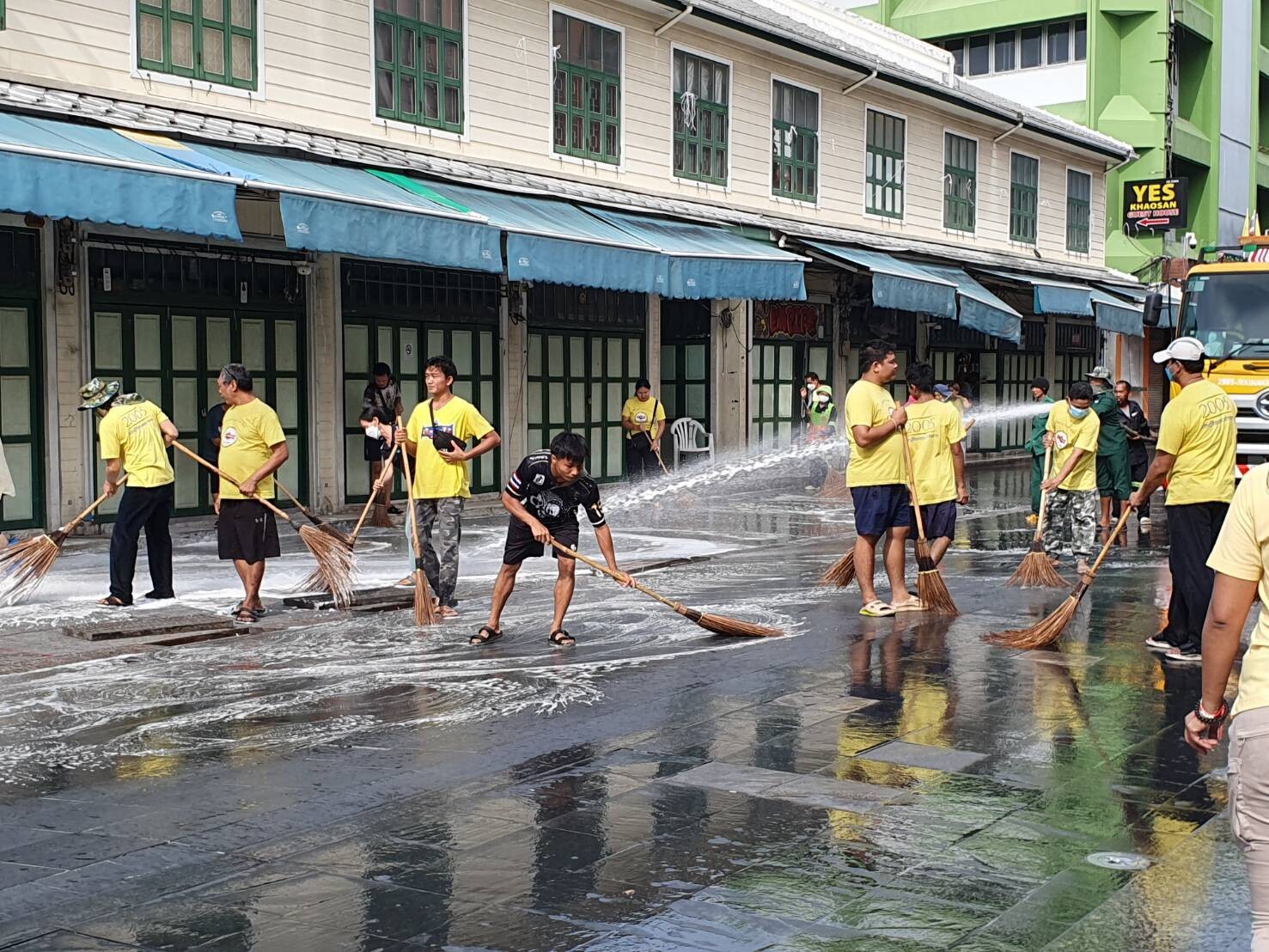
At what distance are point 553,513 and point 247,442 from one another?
2.60 metres

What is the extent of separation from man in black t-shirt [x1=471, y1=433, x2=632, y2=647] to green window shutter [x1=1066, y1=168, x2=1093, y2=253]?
27744 mm

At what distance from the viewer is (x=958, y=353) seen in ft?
105

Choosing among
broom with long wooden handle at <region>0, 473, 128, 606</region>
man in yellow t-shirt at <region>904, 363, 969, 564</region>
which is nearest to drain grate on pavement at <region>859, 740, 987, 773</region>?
man in yellow t-shirt at <region>904, 363, 969, 564</region>

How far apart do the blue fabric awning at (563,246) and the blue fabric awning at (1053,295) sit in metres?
10.7

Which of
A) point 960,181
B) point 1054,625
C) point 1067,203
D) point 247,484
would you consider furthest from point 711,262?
point 1067,203

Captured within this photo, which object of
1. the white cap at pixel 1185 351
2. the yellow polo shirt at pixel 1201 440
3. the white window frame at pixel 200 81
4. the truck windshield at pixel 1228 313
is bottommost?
the yellow polo shirt at pixel 1201 440

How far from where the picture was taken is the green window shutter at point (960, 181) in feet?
96.0

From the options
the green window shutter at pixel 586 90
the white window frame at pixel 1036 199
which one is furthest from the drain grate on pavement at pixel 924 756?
the white window frame at pixel 1036 199

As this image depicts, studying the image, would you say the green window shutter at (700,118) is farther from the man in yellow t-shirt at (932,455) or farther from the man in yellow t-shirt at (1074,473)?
the man in yellow t-shirt at (932,455)

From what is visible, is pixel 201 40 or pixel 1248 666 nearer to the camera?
pixel 1248 666

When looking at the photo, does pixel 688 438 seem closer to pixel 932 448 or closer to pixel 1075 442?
pixel 1075 442

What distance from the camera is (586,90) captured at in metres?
20.3

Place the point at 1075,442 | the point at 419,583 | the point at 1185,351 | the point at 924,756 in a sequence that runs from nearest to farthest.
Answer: the point at 924,756 < the point at 1185,351 < the point at 419,583 < the point at 1075,442

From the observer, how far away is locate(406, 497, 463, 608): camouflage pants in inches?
420
